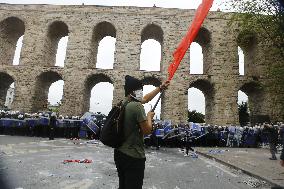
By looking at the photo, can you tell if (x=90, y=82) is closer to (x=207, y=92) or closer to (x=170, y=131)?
(x=207, y=92)

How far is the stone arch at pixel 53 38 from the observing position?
85.0 feet

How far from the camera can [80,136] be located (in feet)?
61.9

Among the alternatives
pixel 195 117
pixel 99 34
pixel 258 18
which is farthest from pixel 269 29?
pixel 195 117

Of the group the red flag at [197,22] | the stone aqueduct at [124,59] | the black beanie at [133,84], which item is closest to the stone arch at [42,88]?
the stone aqueduct at [124,59]

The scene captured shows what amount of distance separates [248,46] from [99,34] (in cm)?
1322

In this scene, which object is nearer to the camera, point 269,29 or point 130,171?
point 130,171

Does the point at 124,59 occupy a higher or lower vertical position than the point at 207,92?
higher

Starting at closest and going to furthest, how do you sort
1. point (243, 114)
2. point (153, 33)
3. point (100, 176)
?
point (100, 176)
point (153, 33)
point (243, 114)

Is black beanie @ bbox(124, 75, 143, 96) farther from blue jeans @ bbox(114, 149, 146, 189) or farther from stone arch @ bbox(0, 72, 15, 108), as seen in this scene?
stone arch @ bbox(0, 72, 15, 108)

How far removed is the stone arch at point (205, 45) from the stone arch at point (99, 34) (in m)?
7.61

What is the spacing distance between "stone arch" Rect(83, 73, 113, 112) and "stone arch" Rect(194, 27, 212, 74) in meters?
8.30

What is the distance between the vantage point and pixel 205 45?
26469 millimetres

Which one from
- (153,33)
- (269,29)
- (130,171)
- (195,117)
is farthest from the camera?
(195,117)

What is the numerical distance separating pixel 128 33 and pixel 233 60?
897 centimetres
